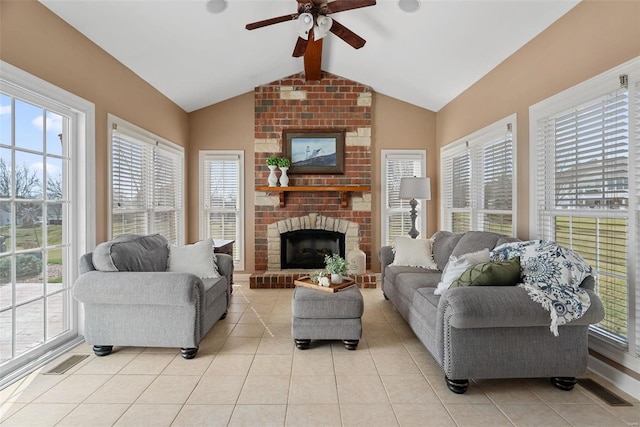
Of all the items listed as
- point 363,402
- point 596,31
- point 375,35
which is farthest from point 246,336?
point 596,31

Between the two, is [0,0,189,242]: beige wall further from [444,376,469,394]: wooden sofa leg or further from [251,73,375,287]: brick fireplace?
[444,376,469,394]: wooden sofa leg

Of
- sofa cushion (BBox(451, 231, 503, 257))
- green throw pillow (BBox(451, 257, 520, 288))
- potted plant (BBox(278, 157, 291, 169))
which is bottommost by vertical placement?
green throw pillow (BBox(451, 257, 520, 288))

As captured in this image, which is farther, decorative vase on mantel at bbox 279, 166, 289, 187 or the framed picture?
the framed picture

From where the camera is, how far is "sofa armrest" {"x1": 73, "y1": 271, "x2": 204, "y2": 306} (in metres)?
2.71

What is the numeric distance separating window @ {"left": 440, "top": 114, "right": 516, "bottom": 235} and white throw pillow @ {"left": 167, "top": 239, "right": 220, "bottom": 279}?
3122 millimetres

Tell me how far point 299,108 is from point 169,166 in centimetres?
212

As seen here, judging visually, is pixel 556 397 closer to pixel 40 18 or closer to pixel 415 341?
pixel 415 341

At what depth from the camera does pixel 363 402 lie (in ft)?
7.26

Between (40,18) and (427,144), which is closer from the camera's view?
(40,18)

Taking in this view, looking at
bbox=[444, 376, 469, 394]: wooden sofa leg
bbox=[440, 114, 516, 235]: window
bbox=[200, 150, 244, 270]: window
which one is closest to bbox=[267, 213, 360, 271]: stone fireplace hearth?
bbox=[200, 150, 244, 270]: window

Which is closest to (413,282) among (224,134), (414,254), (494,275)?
(414,254)

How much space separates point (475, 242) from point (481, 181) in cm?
124

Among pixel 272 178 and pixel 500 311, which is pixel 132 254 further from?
pixel 500 311

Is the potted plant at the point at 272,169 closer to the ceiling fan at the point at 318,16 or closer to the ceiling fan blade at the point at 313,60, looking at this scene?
the ceiling fan blade at the point at 313,60
